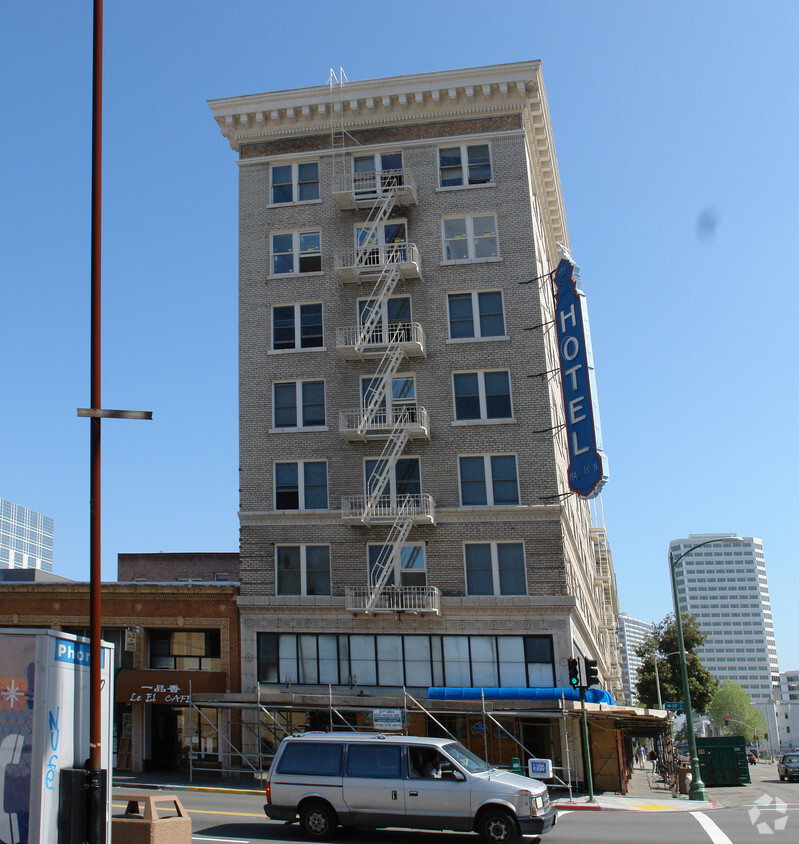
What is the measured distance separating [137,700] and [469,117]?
25954 millimetres

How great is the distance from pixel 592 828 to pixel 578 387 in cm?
1680

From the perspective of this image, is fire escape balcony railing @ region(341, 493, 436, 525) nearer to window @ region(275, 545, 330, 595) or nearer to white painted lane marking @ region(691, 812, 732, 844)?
window @ region(275, 545, 330, 595)

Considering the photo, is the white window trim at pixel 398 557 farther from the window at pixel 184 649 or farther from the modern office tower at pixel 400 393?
the window at pixel 184 649

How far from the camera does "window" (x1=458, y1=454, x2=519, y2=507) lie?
111 feet

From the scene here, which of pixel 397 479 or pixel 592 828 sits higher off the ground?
pixel 397 479

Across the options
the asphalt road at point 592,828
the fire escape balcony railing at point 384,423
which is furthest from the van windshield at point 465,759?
the fire escape balcony railing at point 384,423

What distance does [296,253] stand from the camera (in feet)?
123

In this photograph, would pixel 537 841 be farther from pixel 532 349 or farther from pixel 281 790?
pixel 532 349

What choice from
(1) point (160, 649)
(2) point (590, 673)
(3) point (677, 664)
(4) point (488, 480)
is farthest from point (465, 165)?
(3) point (677, 664)

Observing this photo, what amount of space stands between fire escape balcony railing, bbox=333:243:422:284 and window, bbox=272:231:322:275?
3.95ft

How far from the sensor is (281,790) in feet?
59.5

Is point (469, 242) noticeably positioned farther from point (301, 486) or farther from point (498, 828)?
point (498, 828)

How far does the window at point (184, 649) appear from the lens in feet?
115

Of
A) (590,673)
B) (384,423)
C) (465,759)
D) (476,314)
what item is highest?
(476,314)
